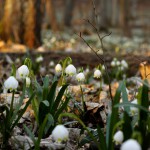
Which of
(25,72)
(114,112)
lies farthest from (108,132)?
(25,72)

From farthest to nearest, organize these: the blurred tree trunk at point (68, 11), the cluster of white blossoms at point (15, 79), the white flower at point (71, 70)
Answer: the blurred tree trunk at point (68, 11) < the white flower at point (71, 70) < the cluster of white blossoms at point (15, 79)

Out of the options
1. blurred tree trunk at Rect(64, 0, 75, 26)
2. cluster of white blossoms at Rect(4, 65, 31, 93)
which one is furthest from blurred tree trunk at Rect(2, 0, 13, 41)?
blurred tree trunk at Rect(64, 0, 75, 26)

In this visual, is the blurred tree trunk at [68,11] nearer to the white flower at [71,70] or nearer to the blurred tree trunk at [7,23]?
the blurred tree trunk at [7,23]

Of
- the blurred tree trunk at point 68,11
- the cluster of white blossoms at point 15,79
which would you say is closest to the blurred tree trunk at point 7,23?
the cluster of white blossoms at point 15,79

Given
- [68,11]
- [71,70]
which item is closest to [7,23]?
[71,70]

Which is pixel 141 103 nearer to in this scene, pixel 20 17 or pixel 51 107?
pixel 51 107

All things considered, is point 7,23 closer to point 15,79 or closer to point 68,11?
point 15,79

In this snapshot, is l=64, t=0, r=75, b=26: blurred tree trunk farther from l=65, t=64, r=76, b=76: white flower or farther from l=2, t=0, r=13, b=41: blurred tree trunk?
l=65, t=64, r=76, b=76: white flower

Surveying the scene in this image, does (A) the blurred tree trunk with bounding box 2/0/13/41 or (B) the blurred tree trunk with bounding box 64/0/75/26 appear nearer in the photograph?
(A) the blurred tree trunk with bounding box 2/0/13/41
